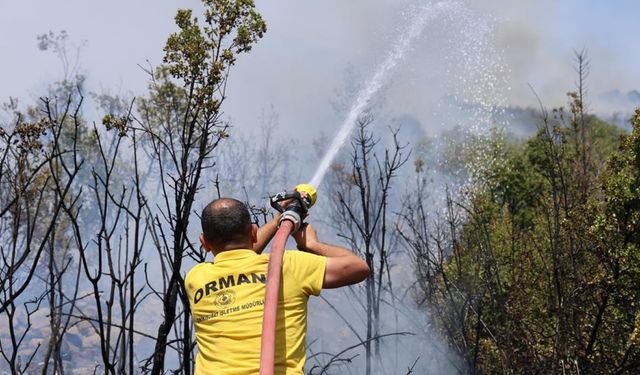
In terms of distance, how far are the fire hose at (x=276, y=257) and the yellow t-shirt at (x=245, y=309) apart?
8 centimetres

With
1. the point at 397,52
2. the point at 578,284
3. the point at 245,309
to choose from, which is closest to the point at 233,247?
the point at 245,309

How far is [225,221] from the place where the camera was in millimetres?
2189

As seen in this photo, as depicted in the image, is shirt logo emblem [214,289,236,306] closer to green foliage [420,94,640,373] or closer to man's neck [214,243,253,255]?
man's neck [214,243,253,255]

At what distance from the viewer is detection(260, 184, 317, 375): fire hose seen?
1920 millimetres

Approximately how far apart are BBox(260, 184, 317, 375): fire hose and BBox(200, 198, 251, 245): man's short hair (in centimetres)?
12

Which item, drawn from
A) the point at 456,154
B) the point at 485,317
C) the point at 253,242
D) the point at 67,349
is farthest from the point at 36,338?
the point at 253,242

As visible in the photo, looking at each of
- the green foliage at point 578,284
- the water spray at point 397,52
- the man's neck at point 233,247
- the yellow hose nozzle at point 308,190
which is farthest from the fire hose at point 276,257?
the water spray at point 397,52

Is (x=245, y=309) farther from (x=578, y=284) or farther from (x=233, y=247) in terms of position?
(x=578, y=284)

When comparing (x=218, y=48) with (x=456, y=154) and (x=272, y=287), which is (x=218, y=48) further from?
(x=456, y=154)

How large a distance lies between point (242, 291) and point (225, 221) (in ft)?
0.73

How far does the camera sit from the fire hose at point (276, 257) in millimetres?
1920

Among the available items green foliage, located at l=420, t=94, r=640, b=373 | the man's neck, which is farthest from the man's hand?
green foliage, located at l=420, t=94, r=640, b=373

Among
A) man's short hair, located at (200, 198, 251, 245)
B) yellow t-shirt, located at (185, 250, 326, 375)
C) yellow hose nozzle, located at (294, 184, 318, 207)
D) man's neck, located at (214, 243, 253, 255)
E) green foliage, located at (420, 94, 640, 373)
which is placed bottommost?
yellow t-shirt, located at (185, 250, 326, 375)

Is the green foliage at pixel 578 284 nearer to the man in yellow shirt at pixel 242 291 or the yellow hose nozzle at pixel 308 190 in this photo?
the yellow hose nozzle at pixel 308 190
